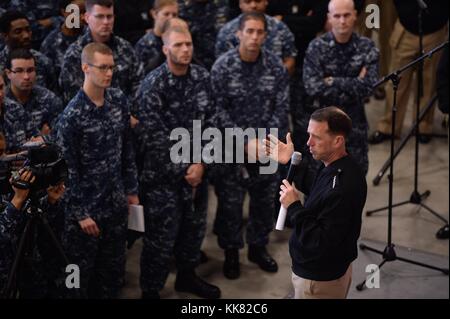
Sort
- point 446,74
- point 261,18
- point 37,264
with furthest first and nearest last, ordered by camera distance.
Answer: point 446,74 → point 261,18 → point 37,264

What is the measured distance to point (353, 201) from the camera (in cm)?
292

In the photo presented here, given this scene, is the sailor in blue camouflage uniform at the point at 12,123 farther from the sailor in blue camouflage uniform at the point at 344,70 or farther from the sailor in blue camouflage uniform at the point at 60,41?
the sailor in blue camouflage uniform at the point at 344,70

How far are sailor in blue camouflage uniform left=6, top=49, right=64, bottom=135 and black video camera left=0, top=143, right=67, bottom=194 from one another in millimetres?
726

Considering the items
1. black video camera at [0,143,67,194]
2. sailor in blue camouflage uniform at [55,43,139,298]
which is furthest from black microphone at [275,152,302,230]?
sailor in blue camouflage uniform at [55,43,139,298]

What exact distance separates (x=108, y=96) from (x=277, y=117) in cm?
107

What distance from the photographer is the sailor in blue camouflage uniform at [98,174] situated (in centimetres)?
379

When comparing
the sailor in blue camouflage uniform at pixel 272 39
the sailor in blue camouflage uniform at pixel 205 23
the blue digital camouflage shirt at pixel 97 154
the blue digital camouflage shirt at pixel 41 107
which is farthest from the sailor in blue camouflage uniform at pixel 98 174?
the sailor in blue camouflage uniform at pixel 205 23

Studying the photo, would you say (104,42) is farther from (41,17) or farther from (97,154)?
(41,17)

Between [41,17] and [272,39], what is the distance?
5.08ft

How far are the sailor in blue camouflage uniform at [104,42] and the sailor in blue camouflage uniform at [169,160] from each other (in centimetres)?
38

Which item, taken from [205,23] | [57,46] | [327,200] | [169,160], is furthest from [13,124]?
[205,23]

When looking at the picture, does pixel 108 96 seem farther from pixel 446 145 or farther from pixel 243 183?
pixel 446 145

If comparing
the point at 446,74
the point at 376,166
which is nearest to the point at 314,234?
the point at 446,74

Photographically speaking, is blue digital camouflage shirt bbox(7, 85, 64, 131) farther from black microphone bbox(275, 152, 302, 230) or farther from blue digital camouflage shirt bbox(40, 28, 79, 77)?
black microphone bbox(275, 152, 302, 230)
